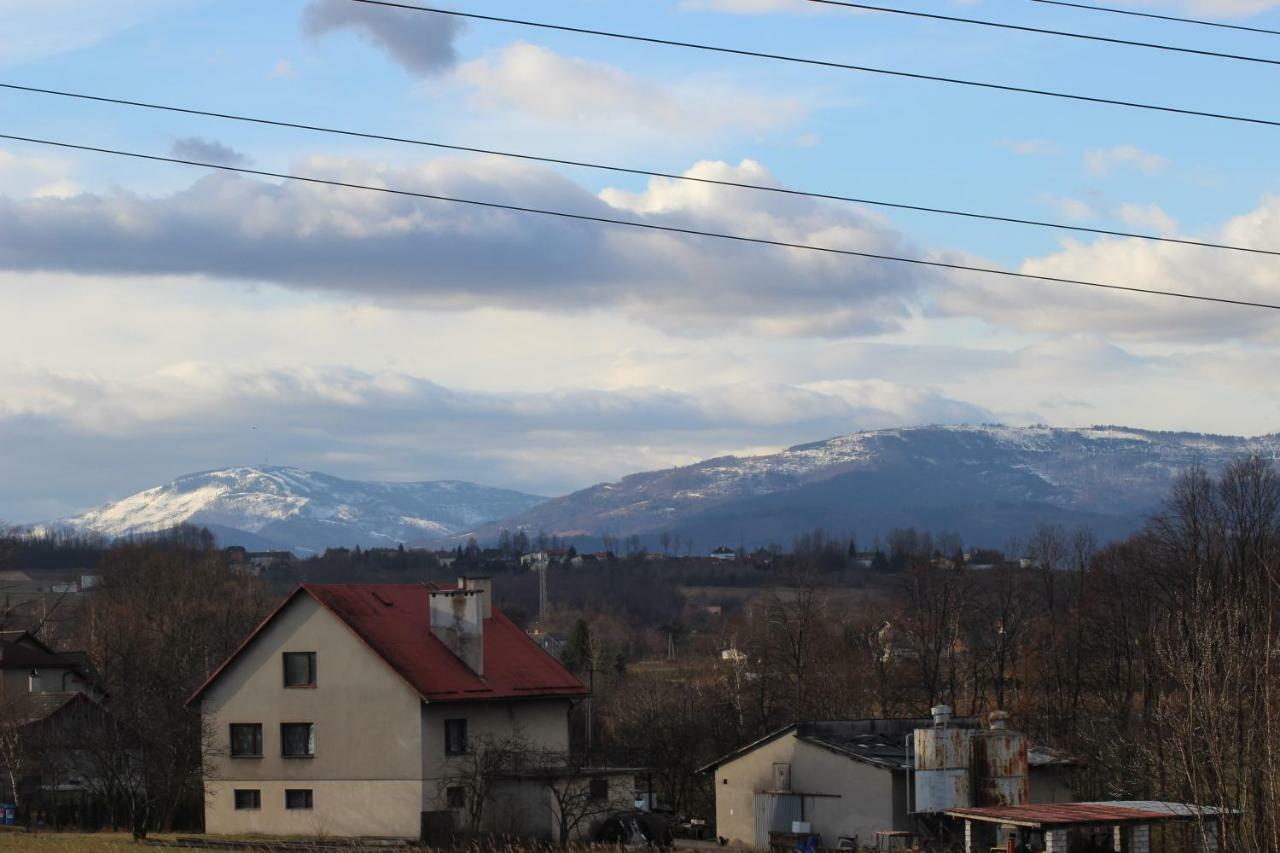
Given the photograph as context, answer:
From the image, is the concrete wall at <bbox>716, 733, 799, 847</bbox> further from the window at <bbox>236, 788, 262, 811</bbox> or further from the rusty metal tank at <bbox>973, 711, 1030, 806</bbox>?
the window at <bbox>236, 788, 262, 811</bbox>

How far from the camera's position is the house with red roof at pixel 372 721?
58.4 meters

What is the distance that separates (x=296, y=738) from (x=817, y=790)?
18938 millimetres

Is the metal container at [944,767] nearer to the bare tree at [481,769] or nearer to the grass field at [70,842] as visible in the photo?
the bare tree at [481,769]

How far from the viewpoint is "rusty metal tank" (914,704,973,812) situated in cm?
4928

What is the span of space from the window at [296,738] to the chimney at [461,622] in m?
5.83

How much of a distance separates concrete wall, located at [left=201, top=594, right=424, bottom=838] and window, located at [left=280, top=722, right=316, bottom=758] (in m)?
0.18

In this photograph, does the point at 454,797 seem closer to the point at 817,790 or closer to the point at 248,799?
the point at 248,799

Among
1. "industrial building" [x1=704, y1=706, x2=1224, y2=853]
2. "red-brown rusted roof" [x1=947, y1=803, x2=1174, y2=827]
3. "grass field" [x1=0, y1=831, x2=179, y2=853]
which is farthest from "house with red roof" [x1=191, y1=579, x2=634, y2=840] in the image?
"red-brown rusted roof" [x1=947, y1=803, x2=1174, y2=827]

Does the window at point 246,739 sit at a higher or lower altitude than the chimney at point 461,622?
lower

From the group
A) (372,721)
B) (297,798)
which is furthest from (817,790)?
(297,798)

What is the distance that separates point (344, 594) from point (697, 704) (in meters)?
26.6

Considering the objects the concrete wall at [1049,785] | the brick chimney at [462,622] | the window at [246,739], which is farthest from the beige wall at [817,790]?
the window at [246,739]

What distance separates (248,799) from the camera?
60.2 m

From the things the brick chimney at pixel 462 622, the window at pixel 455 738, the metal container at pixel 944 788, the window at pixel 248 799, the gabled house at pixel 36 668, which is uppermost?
the brick chimney at pixel 462 622
